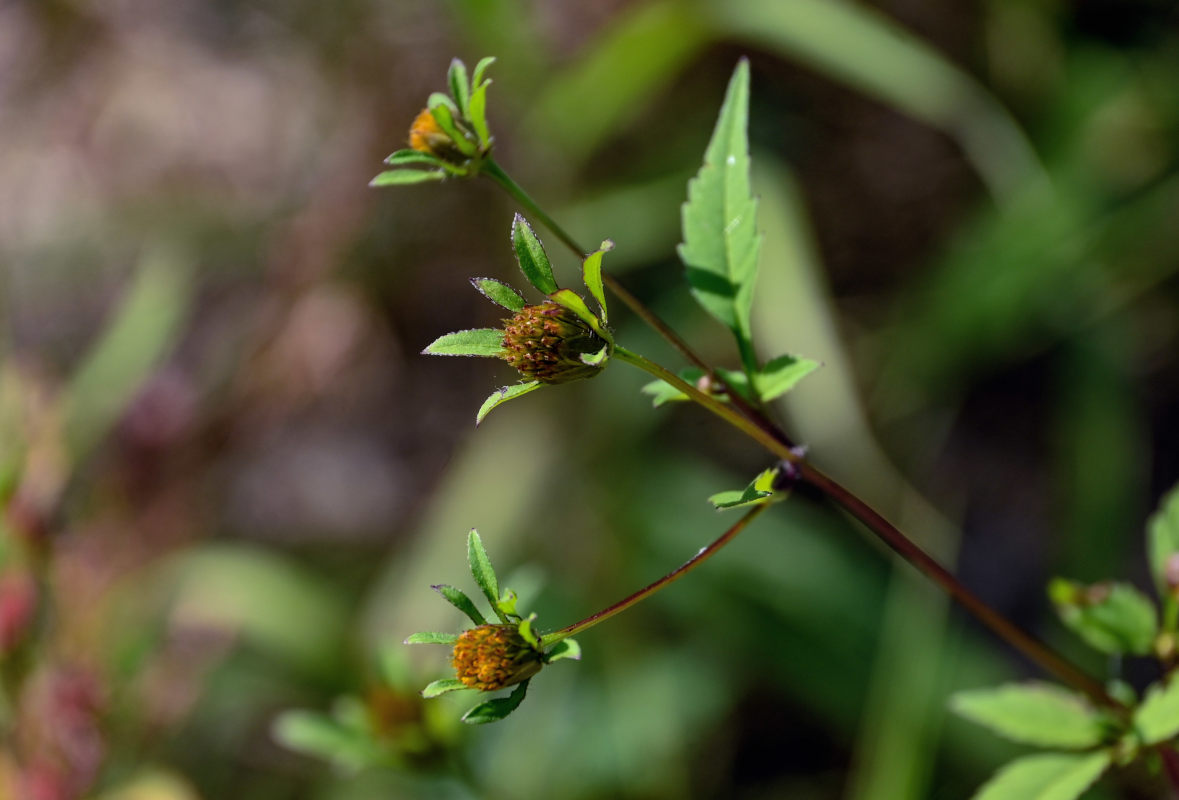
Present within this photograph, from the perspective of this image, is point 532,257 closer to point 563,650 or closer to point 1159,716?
point 563,650

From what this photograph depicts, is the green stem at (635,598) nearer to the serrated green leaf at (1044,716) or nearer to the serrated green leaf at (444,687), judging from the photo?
the serrated green leaf at (444,687)

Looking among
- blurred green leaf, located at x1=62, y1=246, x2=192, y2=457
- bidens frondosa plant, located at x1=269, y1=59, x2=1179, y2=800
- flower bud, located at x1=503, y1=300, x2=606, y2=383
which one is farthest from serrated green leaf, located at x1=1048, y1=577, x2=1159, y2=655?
blurred green leaf, located at x1=62, y1=246, x2=192, y2=457

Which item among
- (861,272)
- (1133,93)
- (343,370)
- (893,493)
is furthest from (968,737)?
(343,370)

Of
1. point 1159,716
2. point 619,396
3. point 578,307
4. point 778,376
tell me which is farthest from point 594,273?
point 619,396

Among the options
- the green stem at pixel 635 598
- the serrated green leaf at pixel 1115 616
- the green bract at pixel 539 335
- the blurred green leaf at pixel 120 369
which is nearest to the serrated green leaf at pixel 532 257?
the green bract at pixel 539 335

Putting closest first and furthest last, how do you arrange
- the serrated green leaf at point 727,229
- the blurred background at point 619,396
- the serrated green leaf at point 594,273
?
1. the serrated green leaf at point 594,273
2. the serrated green leaf at point 727,229
3. the blurred background at point 619,396

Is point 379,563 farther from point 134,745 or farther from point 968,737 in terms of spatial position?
point 968,737

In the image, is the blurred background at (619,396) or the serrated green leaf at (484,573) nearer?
the serrated green leaf at (484,573)
